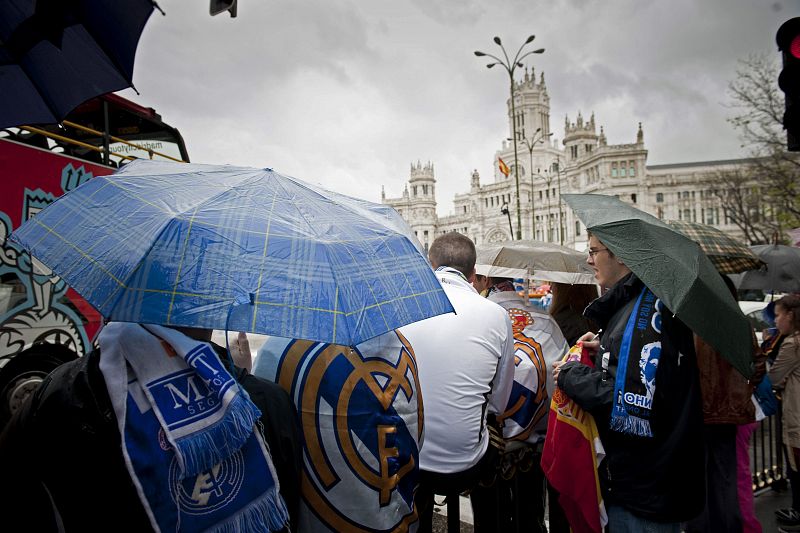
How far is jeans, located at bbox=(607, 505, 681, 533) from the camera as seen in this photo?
249 cm

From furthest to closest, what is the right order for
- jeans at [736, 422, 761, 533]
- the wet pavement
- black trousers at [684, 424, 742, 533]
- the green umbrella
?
the wet pavement
jeans at [736, 422, 761, 533]
black trousers at [684, 424, 742, 533]
the green umbrella

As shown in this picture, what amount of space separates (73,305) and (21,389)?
3.64ft

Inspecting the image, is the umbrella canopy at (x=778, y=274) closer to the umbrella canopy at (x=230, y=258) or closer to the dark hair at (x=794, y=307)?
the dark hair at (x=794, y=307)

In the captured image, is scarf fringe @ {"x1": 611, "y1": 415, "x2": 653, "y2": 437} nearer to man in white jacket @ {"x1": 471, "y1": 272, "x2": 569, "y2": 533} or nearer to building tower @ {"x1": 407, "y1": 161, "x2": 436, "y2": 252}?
man in white jacket @ {"x1": 471, "y1": 272, "x2": 569, "y2": 533}

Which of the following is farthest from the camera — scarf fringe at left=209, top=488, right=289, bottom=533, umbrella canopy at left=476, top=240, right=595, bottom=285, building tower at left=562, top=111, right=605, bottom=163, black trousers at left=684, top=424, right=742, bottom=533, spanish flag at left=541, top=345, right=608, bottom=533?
building tower at left=562, top=111, right=605, bottom=163

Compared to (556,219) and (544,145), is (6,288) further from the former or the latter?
(544,145)

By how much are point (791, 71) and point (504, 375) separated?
3548 millimetres

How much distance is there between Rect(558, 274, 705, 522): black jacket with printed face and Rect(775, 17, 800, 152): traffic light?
2.64 m

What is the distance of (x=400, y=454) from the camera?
6.66 ft

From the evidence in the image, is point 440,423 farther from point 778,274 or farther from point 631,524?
point 778,274

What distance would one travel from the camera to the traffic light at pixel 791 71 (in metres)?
3.72

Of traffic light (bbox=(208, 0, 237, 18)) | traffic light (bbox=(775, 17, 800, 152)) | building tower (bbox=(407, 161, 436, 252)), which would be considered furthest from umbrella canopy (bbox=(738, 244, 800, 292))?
building tower (bbox=(407, 161, 436, 252))

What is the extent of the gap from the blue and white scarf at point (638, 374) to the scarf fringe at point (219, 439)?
1.87 m

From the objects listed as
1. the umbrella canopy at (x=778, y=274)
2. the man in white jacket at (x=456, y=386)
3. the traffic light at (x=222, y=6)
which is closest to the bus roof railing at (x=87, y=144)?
the traffic light at (x=222, y=6)
